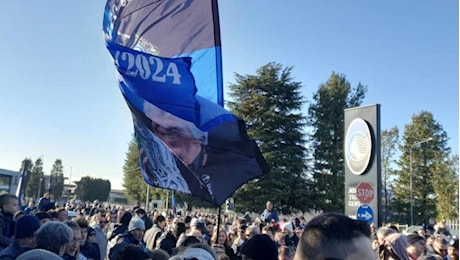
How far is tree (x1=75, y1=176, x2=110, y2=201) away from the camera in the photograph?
82000 millimetres

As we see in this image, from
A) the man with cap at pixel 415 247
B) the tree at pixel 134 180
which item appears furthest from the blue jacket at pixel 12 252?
the tree at pixel 134 180

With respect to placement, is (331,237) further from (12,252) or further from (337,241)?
(12,252)

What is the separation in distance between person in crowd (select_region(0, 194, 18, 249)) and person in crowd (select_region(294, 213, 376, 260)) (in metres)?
5.83

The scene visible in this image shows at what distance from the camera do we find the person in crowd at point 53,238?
4043 mm

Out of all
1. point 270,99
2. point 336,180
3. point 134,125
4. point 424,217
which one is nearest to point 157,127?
point 134,125

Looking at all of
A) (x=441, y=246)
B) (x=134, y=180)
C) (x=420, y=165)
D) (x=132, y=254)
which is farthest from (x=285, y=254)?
(x=134, y=180)

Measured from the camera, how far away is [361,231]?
1492 mm

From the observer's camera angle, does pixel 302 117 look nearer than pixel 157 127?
No

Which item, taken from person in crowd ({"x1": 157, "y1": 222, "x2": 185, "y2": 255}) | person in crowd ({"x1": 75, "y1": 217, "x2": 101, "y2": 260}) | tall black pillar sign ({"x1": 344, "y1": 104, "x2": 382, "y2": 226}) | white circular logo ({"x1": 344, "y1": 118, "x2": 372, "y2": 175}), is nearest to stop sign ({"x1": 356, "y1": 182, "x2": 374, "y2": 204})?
tall black pillar sign ({"x1": 344, "y1": 104, "x2": 382, "y2": 226})

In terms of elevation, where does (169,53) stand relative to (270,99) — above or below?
below

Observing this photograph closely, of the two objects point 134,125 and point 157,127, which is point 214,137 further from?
point 134,125

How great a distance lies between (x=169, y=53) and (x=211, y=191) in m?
2.26

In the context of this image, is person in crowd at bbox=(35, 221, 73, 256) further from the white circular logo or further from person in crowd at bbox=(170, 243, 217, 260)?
the white circular logo

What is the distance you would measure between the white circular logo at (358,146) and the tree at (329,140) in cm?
2583
